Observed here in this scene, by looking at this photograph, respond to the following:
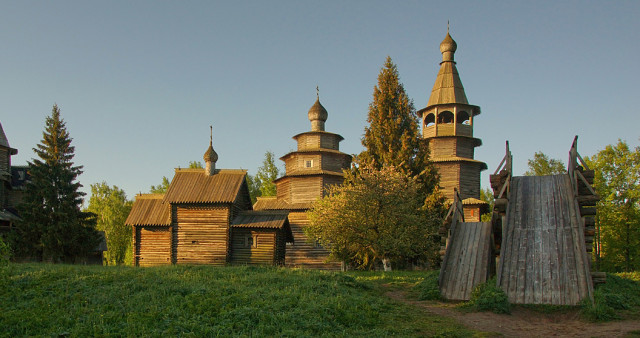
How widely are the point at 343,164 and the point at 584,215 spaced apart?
26538 mm

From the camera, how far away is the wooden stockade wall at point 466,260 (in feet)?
50.8

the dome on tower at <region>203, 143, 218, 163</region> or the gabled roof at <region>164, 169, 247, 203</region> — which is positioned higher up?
the dome on tower at <region>203, 143, 218, 163</region>

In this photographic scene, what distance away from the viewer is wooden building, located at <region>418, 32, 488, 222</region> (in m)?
41.6

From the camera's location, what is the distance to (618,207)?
3709cm

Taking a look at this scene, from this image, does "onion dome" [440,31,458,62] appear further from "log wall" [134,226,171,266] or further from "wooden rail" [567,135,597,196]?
"wooden rail" [567,135,597,196]

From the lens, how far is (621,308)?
13.7 meters

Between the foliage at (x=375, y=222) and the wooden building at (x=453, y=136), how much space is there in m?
15.0

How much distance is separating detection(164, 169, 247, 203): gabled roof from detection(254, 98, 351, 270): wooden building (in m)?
5.59

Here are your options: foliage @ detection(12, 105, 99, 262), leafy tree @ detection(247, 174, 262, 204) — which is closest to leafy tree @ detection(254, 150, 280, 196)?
leafy tree @ detection(247, 174, 262, 204)

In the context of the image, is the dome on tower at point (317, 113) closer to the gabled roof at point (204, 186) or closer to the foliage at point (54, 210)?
the gabled roof at point (204, 186)

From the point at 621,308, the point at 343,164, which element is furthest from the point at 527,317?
the point at 343,164

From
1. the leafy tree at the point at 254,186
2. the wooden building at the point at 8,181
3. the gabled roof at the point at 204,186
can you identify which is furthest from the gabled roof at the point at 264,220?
the leafy tree at the point at 254,186

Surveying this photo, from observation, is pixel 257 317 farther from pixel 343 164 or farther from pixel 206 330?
pixel 343 164

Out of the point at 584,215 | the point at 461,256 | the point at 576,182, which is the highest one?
the point at 576,182
